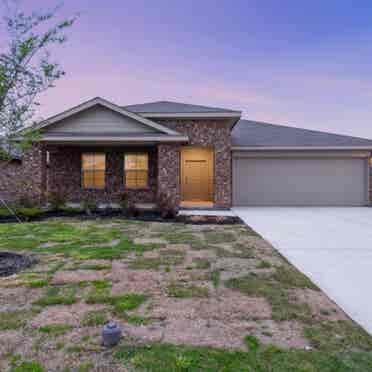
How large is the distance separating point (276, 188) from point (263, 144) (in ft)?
7.54

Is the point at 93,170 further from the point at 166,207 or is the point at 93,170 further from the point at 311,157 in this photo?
the point at 311,157

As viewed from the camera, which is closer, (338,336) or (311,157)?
(338,336)

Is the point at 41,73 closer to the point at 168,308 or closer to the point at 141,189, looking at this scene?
the point at 168,308

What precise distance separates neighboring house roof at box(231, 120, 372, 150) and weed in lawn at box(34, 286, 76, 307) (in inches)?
434

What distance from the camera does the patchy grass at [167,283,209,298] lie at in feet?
10.6

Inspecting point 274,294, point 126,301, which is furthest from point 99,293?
point 274,294

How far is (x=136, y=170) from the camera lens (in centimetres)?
1255

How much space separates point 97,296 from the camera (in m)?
3.16

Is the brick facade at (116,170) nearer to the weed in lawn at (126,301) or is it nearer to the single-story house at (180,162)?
the single-story house at (180,162)

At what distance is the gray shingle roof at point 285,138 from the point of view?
13.4 metres

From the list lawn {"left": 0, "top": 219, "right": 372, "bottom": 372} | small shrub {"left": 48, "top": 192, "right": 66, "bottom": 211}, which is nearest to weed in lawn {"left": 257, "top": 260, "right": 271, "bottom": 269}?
lawn {"left": 0, "top": 219, "right": 372, "bottom": 372}

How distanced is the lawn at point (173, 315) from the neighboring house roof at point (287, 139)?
9.19 m

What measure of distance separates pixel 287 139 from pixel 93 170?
9882mm

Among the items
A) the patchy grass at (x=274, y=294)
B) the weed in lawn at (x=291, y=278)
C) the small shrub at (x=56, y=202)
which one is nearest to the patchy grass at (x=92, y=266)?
the patchy grass at (x=274, y=294)
